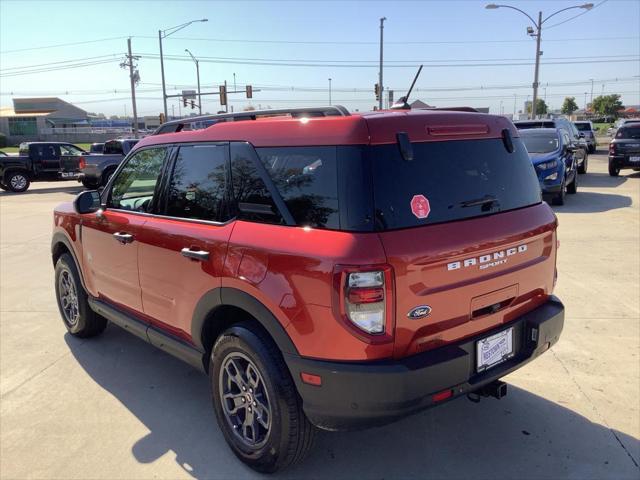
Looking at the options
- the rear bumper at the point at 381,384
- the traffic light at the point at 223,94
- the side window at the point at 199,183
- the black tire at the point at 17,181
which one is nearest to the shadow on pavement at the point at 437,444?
the rear bumper at the point at 381,384

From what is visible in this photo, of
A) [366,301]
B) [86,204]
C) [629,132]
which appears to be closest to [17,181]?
[86,204]

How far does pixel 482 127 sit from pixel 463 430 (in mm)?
1831

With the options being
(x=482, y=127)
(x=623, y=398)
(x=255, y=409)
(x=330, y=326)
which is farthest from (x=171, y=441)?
(x=623, y=398)

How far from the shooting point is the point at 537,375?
386cm

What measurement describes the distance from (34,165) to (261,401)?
19.7 meters

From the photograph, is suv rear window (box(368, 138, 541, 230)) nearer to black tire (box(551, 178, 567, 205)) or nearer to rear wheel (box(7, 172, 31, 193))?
black tire (box(551, 178, 567, 205))

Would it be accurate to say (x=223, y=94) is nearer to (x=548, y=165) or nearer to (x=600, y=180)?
(x=600, y=180)

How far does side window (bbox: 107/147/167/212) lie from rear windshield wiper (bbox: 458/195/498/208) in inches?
80.4

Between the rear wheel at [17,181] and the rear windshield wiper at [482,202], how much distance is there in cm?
2026

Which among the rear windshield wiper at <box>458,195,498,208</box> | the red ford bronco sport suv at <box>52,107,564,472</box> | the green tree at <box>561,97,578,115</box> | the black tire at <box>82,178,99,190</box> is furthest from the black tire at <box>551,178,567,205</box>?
the green tree at <box>561,97,578,115</box>

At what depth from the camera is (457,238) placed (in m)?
2.50

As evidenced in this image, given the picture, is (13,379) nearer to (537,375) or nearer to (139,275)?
(139,275)

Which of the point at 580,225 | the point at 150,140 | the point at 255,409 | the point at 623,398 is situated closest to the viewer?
the point at 255,409

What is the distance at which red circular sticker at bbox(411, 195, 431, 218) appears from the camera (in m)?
2.45
